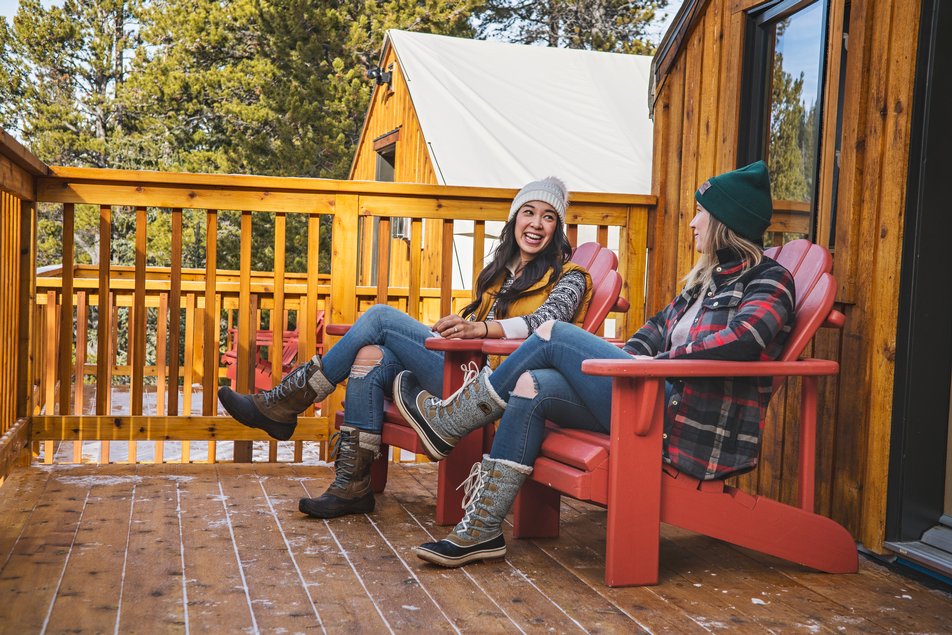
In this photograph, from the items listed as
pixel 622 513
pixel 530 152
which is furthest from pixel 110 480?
pixel 530 152

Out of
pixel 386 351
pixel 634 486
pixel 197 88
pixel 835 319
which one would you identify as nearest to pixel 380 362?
pixel 386 351

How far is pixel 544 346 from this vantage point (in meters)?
2.44

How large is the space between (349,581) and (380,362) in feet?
2.61

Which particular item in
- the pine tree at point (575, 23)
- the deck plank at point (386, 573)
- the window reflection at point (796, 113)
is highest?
the pine tree at point (575, 23)

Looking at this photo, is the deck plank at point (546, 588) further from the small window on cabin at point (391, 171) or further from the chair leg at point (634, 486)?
the small window on cabin at point (391, 171)

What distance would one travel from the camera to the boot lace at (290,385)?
114 inches

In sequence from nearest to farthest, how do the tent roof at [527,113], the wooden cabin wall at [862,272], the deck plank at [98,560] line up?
the deck plank at [98,560] < the wooden cabin wall at [862,272] < the tent roof at [527,113]

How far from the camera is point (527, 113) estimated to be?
30.0ft

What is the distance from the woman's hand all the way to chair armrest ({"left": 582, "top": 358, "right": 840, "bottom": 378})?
610 mm

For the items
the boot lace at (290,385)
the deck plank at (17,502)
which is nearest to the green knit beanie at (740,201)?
the boot lace at (290,385)

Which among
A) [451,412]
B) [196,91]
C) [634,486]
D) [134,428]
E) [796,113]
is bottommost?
[134,428]

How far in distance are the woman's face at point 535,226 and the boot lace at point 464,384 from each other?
1.65ft

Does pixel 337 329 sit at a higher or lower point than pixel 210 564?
higher

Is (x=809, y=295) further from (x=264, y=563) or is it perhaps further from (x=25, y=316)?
(x=25, y=316)
